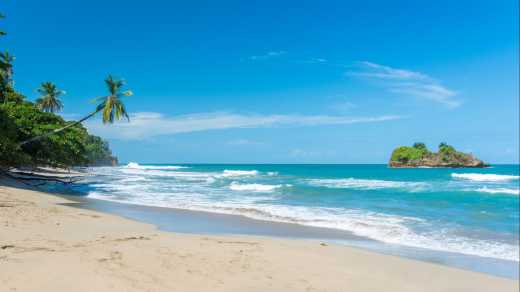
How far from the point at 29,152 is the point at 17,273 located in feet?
63.8

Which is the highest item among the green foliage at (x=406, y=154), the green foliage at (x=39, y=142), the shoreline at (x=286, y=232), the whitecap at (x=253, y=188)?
the green foliage at (x=406, y=154)

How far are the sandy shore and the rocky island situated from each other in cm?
10769

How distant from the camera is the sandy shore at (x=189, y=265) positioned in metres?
4.63

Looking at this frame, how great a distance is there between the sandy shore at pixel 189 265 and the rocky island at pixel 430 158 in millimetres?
107694

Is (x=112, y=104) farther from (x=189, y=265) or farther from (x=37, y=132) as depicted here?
(x=189, y=265)

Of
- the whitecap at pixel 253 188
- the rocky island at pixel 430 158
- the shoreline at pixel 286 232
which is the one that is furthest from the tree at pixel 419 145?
the shoreline at pixel 286 232

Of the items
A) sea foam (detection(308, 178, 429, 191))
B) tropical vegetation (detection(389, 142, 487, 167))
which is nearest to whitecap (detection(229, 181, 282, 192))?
sea foam (detection(308, 178, 429, 191))

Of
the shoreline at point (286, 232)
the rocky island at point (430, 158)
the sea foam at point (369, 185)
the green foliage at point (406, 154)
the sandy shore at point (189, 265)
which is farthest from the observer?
the green foliage at point (406, 154)

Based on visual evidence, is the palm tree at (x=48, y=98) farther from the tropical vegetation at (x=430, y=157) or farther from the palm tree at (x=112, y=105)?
the tropical vegetation at (x=430, y=157)

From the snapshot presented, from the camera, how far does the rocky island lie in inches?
3996

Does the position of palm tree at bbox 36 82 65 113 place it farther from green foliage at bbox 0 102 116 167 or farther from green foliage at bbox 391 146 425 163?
green foliage at bbox 391 146 425 163

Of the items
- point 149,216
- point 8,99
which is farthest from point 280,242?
point 8,99

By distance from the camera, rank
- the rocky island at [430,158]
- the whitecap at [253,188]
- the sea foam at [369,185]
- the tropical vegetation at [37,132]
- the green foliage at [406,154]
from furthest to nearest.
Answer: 1. the green foliage at [406,154]
2. the rocky island at [430,158]
3. the sea foam at [369,185]
4. the whitecap at [253,188]
5. the tropical vegetation at [37,132]

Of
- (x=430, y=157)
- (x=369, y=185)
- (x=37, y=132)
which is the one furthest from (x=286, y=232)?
(x=430, y=157)
